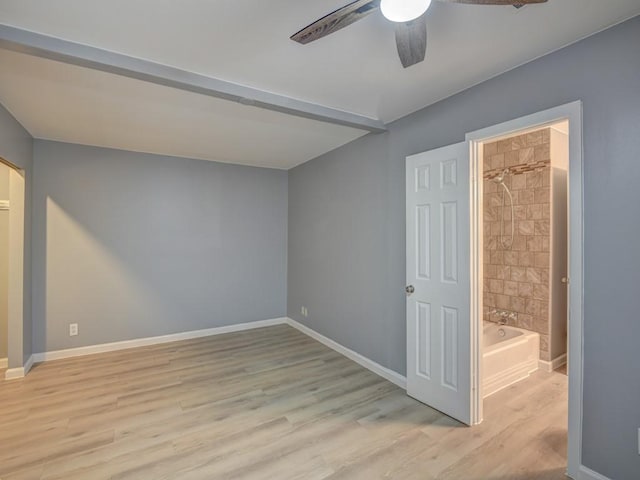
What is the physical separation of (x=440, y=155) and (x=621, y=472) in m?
2.19

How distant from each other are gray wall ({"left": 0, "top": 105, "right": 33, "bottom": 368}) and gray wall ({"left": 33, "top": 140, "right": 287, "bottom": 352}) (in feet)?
0.65

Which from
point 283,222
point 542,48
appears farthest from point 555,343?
point 283,222

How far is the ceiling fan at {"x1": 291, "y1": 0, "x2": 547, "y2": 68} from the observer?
45.3 inches

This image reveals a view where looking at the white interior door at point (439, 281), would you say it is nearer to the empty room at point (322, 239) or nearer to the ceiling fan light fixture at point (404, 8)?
the empty room at point (322, 239)

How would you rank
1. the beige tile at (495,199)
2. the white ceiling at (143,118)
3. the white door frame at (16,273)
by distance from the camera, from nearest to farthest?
the white ceiling at (143,118)
the white door frame at (16,273)
the beige tile at (495,199)

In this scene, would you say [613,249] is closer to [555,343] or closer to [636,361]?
[636,361]

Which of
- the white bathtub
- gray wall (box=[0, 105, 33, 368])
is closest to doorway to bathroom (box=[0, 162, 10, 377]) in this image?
gray wall (box=[0, 105, 33, 368])

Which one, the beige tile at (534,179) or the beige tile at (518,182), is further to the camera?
the beige tile at (518,182)

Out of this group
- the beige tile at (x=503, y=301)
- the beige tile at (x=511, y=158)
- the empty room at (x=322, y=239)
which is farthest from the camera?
the beige tile at (x=503, y=301)

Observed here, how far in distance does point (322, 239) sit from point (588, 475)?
317 cm

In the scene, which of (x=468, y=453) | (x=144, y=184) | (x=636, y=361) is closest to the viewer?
(x=636, y=361)

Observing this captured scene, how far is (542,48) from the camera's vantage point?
6.16ft

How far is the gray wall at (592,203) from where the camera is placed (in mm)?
1628

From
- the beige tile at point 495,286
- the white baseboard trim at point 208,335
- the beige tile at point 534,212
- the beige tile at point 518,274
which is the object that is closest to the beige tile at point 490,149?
the beige tile at point 534,212
